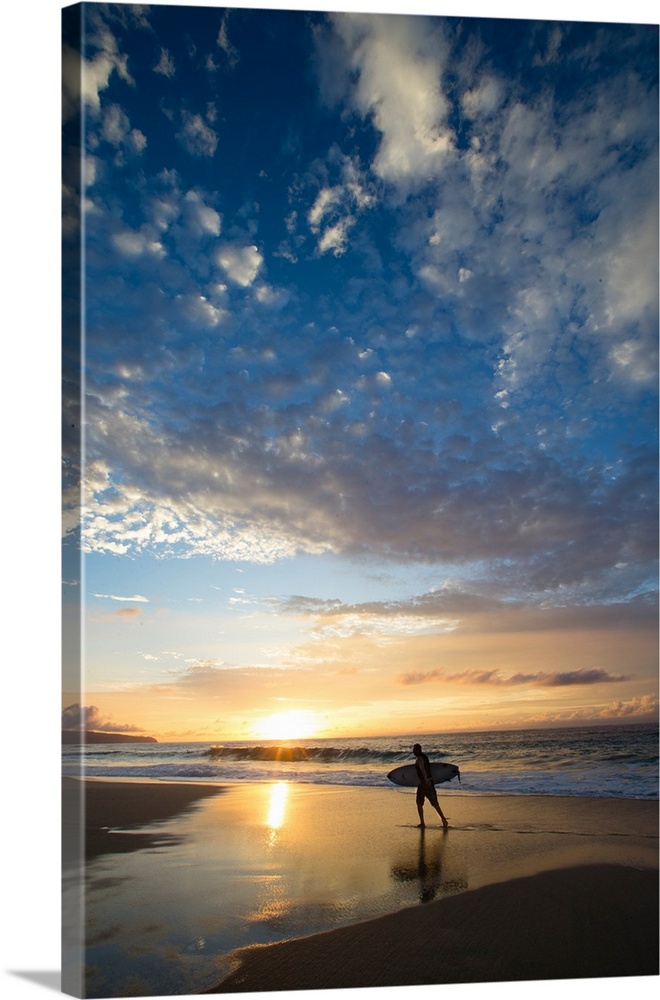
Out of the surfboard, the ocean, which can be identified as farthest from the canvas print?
the ocean

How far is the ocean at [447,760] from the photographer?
1048cm

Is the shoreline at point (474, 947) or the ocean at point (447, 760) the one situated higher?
the shoreline at point (474, 947)

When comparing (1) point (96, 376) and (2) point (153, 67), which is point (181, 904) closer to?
(1) point (96, 376)

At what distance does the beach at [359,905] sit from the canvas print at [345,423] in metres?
0.03

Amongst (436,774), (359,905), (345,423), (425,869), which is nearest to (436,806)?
(436,774)

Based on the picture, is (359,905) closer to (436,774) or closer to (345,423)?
(436,774)

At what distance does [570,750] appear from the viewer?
56.7ft

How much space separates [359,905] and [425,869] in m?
1.02

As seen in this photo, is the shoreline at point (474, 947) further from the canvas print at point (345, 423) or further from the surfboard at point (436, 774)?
the surfboard at point (436, 774)

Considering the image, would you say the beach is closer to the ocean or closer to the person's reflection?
Answer: the person's reflection

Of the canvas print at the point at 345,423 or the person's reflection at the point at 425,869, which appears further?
the person's reflection at the point at 425,869

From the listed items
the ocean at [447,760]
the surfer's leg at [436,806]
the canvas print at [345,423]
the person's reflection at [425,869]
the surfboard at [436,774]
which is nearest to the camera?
the canvas print at [345,423]

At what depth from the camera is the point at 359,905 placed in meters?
4.52

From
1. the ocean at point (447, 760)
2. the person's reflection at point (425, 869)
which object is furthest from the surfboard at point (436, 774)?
the ocean at point (447, 760)
